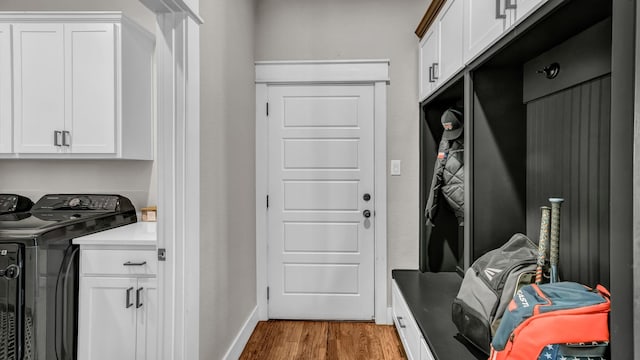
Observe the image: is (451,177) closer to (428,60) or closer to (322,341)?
(428,60)

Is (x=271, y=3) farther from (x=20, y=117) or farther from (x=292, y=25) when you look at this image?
(x=20, y=117)

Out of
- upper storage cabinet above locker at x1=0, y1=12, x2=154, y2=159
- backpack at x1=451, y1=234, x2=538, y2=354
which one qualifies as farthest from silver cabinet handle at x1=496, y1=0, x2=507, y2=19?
upper storage cabinet above locker at x1=0, y1=12, x2=154, y2=159

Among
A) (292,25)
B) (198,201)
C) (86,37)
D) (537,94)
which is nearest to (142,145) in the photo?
(86,37)

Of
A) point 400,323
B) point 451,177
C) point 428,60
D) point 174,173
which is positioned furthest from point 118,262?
point 428,60

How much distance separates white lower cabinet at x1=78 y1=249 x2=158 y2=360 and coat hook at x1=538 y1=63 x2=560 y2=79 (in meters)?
1.98

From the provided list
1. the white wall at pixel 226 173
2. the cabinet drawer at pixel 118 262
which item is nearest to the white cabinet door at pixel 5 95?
the cabinet drawer at pixel 118 262

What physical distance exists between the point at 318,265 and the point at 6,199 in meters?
2.29

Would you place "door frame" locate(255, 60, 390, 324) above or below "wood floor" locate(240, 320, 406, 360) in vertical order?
above

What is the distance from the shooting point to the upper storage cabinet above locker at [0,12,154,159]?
2.39 metres

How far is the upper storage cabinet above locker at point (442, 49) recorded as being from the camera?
2.03 metres

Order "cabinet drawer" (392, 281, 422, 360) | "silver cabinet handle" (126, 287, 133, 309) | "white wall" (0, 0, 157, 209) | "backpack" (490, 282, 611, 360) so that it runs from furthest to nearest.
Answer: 1. "white wall" (0, 0, 157, 209)
2. "cabinet drawer" (392, 281, 422, 360)
3. "silver cabinet handle" (126, 287, 133, 309)
4. "backpack" (490, 282, 611, 360)

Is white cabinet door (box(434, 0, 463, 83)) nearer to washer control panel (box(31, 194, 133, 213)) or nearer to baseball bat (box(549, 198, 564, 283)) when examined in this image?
baseball bat (box(549, 198, 564, 283))

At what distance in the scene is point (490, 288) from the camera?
4.64ft

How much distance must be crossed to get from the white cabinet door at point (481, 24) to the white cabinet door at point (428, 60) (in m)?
0.60
